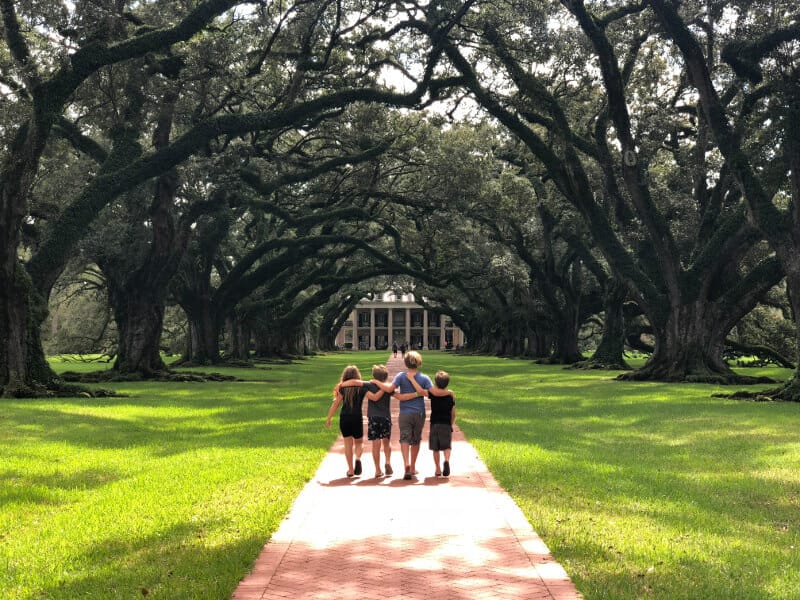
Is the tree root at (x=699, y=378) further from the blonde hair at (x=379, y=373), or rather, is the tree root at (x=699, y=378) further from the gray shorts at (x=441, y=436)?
the blonde hair at (x=379, y=373)

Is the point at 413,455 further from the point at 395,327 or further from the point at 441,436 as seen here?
the point at 395,327

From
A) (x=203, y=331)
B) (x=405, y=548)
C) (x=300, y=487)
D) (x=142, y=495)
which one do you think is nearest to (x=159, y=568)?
(x=405, y=548)

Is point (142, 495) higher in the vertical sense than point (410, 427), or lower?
lower

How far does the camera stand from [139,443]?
A: 1219cm

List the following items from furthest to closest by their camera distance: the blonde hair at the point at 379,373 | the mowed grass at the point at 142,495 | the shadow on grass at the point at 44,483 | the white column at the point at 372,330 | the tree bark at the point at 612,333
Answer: the white column at the point at 372,330 → the tree bark at the point at 612,333 → the blonde hair at the point at 379,373 → the shadow on grass at the point at 44,483 → the mowed grass at the point at 142,495

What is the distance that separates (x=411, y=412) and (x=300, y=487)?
1.49m

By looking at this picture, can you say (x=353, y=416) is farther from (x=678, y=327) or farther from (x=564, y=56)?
(x=678, y=327)

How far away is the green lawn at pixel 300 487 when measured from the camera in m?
5.49

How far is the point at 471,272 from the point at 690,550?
121 feet

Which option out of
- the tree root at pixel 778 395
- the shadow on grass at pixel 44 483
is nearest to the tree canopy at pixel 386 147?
the tree root at pixel 778 395

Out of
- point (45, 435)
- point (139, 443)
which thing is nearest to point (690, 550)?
point (139, 443)

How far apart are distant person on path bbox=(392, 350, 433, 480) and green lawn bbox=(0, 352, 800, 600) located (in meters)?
1.04

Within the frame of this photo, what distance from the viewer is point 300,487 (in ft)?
27.8

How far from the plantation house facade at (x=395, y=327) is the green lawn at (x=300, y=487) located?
431ft
